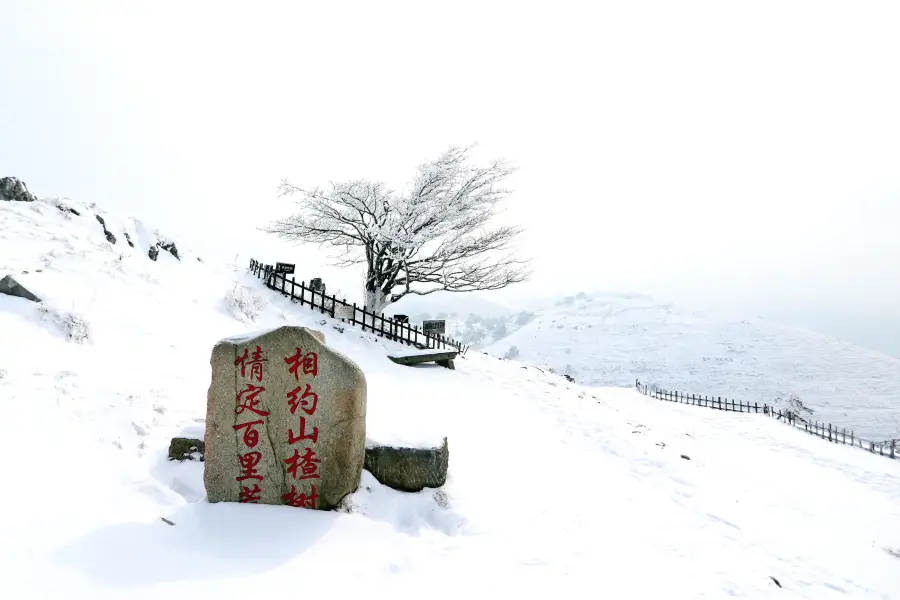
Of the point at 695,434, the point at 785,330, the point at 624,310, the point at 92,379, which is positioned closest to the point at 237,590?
the point at 92,379

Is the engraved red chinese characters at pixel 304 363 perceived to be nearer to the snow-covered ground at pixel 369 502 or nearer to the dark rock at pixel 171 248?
the snow-covered ground at pixel 369 502

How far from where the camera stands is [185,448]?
5648 millimetres

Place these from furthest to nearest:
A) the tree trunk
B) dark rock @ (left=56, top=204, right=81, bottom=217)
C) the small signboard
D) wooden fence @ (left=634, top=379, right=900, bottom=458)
Answer: 1. wooden fence @ (left=634, top=379, right=900, bottom=458)
2. the tree trunk
3. the small signboard
4. dark rock @ (left=56, top=204, right=81, bottom=217)

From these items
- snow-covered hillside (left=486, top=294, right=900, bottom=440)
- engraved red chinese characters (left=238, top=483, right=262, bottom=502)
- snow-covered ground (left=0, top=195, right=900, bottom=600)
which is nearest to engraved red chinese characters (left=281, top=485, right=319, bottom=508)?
snow-covered ground (left=0, top=195, right=900, bottom=600)

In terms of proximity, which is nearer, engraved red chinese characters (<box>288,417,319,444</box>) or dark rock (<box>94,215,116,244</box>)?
engraved red chinese characters (<box>288,417,319,444</box>)

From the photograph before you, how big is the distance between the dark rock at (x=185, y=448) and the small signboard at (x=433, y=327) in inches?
424

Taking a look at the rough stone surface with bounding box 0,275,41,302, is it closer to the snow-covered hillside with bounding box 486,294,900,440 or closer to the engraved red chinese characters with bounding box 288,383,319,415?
the engraved red chinese characters with bounding box 288,383,319,415

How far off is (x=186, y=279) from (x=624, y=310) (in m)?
91.3

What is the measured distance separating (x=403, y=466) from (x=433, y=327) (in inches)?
429

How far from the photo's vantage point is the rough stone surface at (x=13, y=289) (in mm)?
7842

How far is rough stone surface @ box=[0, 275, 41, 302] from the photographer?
7842mm

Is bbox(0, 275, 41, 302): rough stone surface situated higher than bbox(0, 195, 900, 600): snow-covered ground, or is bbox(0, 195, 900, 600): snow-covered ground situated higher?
bbox(0, 275, 41, 302): rough stone surface

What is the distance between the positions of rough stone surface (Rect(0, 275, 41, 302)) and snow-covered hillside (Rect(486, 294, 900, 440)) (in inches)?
1631

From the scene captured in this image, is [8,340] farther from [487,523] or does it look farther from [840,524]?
[840,524]
